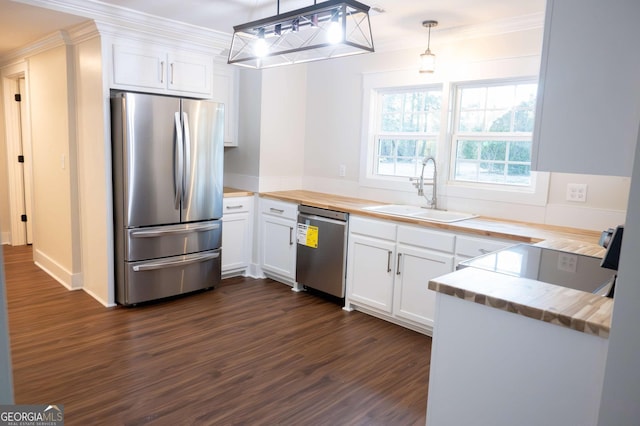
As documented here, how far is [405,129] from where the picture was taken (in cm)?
411

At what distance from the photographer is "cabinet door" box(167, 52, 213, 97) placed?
3863 millimetres

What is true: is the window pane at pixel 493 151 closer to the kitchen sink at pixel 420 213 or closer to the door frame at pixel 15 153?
the kitchen sink at pixel 420 213

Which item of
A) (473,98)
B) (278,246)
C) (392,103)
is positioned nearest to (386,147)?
(392,103)

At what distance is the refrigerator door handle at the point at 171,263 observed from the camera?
3.68m

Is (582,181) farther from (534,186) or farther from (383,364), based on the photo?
(383,364)

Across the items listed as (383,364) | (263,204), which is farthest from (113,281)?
(383,364)

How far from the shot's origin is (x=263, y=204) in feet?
14.9

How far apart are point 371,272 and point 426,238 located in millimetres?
595

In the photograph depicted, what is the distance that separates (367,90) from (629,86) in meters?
3.00

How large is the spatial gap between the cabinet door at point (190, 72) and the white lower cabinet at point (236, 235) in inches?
41.7

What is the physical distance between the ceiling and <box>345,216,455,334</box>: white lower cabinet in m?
1.50

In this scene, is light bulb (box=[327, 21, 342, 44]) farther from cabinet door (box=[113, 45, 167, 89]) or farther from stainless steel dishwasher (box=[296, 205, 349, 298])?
cabinet door (box=[113, 45, 167, 89])

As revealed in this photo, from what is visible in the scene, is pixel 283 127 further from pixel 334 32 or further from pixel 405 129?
pixel 334 32

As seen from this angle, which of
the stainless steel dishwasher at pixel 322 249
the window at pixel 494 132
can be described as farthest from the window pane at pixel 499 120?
the stainless steel dishwasher at pixel 322 249
